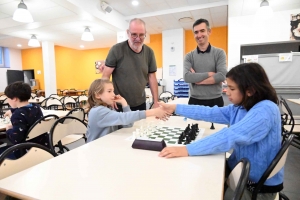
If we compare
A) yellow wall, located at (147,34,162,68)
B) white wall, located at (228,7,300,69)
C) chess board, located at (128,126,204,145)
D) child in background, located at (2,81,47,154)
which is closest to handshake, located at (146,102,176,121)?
chess board, located at (128,126,204,145)

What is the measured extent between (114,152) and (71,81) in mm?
10324

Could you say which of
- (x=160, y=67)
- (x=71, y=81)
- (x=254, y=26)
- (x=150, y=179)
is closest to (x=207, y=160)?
(x=150, y=179)

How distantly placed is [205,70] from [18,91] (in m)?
1.91

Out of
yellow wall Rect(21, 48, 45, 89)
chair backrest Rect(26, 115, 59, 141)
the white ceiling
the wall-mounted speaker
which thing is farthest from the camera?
yellow wall Rect(21, 48, 45, 89)

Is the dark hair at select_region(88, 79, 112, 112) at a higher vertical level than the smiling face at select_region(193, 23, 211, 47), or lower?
lower

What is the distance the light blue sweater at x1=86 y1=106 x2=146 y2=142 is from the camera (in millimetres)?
1450

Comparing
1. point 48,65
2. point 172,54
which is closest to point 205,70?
point 172,54

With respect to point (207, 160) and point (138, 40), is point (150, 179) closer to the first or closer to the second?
point (207, 160)

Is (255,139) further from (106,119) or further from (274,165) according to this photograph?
(106,119)

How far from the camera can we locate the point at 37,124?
1902 mm

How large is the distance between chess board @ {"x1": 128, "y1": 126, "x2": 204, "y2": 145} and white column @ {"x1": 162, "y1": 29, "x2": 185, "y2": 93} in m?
6.11

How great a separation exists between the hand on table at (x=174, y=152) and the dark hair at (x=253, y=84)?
44 cm

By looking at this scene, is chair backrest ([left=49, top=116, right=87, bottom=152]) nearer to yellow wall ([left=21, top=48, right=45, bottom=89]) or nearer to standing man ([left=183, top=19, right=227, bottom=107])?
standing man ([left=183, top=19, right=227, bottom=107])

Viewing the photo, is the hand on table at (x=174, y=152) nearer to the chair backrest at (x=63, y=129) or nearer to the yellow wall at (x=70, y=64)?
the chair backrest at (x=63, y=129)
